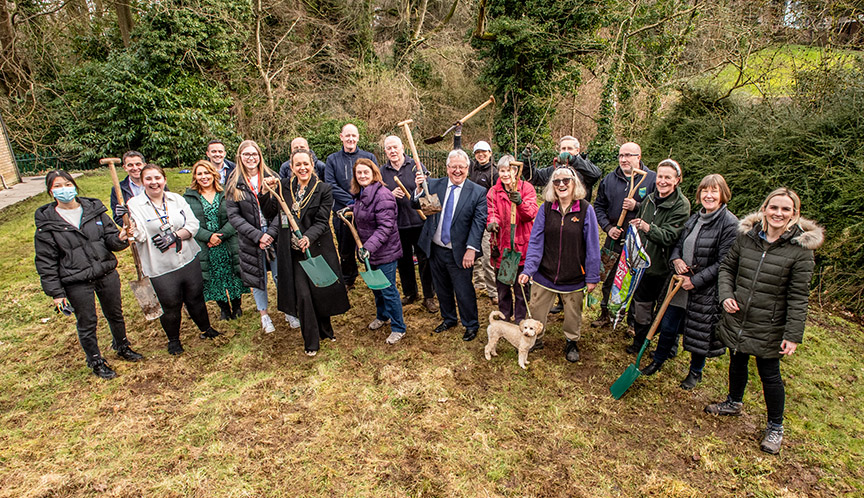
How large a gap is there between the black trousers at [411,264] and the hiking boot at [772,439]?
333 centimetres

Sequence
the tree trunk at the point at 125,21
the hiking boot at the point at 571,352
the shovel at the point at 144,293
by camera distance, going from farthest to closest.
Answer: the tree trunk at the point at 125,21
the hiking boot at the point at 571,352
the shovel at the point at 144,293

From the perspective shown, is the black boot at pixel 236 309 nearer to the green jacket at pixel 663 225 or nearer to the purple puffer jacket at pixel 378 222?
the purple puffer jacket at pixel 378 222

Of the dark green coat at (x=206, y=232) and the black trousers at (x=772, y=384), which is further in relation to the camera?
the dark green coat at (x=206, y=232)

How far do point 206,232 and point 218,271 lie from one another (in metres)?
0.49

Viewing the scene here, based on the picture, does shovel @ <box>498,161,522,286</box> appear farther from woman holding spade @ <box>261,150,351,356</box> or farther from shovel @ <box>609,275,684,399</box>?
woman holding spade @ <box>261,150,351,356</box>

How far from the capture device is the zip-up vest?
12.6 ft

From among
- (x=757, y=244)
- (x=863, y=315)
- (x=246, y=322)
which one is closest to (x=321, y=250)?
(x=246, y=322)

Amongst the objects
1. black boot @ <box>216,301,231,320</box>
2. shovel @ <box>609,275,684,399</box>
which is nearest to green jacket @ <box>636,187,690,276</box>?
shovel @ <box>609,275,684,399</box>

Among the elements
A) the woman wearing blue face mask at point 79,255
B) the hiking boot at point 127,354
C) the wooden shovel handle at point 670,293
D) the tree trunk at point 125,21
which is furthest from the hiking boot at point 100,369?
the tree trunk at point 125,21

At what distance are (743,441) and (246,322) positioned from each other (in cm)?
483

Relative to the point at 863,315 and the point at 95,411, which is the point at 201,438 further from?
the point at 863,315

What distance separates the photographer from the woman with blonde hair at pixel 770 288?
9.46ft

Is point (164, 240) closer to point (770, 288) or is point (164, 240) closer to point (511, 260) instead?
point (511, 260)

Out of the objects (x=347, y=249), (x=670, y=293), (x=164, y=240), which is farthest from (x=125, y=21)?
(x=670, y=293)
